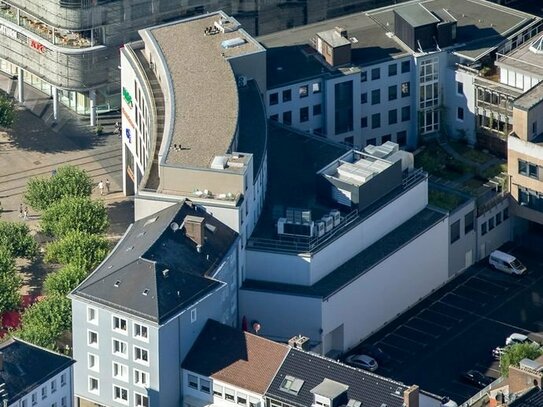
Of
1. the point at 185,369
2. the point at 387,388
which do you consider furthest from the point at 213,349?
the point at 387,388

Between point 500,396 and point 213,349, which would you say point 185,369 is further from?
point 500,396

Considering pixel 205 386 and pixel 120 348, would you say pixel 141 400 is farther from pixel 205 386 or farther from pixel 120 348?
pixel 205 386

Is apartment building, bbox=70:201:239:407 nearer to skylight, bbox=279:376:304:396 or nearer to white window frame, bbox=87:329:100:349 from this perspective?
white window frame, bbox=87:329:100:349

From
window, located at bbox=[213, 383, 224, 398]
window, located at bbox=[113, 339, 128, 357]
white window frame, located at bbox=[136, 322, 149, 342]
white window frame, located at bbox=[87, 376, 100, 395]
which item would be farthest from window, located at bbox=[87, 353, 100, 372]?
window, located at bbox=[213, 383, 224, 398]

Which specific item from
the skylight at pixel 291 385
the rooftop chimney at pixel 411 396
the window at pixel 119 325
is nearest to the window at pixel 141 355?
the window at pixel 119 325

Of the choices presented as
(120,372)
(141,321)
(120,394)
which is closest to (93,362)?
(120,372)
